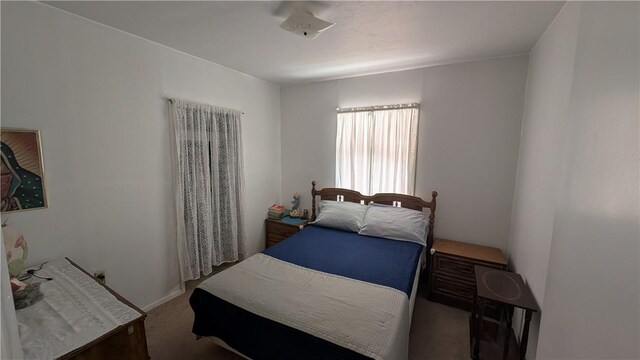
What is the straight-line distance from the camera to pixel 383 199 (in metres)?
3.01

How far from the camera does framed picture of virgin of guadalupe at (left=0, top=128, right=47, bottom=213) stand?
1.53m

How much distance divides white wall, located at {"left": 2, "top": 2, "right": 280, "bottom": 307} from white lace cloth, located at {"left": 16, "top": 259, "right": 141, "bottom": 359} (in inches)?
16.9

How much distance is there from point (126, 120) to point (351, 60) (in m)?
2.17

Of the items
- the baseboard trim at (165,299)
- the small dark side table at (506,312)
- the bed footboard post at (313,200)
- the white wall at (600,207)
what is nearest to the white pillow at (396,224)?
the small dark side table at (506,312)

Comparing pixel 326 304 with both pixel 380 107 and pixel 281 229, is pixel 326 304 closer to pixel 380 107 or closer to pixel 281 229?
pixel 281 229

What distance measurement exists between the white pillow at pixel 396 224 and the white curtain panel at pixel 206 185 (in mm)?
1602

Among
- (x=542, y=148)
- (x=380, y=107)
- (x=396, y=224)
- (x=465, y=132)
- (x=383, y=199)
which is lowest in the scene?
(x=396, y=224)

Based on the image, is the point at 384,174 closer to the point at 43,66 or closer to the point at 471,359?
the point at 471,359

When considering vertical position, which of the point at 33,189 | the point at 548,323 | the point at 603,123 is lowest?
the point at 548,323

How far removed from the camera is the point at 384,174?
3.04 metres

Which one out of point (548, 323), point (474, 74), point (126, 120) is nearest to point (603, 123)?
point (548, 323)

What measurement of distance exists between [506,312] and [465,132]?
173 cm

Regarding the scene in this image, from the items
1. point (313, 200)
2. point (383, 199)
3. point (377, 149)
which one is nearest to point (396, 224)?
point (383, 199)

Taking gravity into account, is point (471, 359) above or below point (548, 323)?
below
